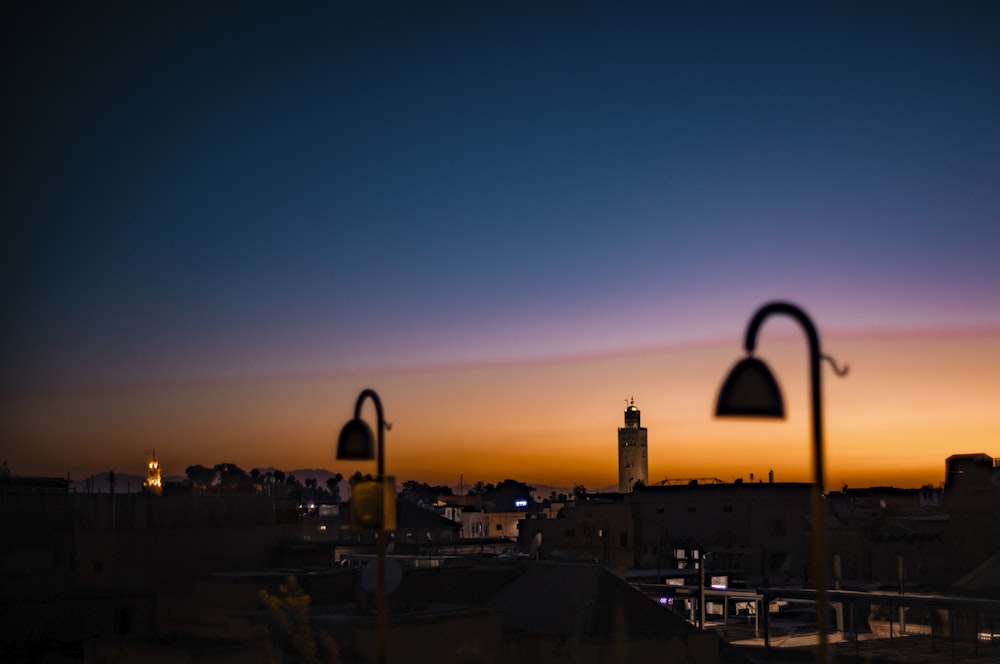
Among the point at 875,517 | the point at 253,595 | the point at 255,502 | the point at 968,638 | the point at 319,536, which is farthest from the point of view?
the point at 319,536

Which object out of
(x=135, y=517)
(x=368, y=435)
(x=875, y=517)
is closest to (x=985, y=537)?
(x=875, y=517)

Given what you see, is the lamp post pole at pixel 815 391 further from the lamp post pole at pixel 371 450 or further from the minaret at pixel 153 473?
the minaret at pixel 153 473

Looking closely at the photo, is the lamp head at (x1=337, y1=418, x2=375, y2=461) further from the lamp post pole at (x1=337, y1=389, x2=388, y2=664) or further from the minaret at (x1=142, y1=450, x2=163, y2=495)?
the minaret at (x1=142, y1=450, x2=163, y2=495)

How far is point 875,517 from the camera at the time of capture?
294ft

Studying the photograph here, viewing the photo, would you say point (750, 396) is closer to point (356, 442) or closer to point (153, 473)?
point (356, 442)

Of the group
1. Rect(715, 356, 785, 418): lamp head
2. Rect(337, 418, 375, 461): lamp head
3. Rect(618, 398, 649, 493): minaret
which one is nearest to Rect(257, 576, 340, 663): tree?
Rect(337, 418, 375, 461): lamp head

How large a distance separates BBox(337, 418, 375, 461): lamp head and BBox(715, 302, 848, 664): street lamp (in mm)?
8871

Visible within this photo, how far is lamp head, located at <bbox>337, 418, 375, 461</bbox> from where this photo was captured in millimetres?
17656

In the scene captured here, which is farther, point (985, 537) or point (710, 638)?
point (985, 537)

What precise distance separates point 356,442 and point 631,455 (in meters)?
163

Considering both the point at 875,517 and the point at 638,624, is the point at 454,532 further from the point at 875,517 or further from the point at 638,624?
the point at 638,624

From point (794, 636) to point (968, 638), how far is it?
860 cm

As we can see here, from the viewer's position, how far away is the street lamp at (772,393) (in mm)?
9938

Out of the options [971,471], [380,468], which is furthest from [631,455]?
[380,468]
